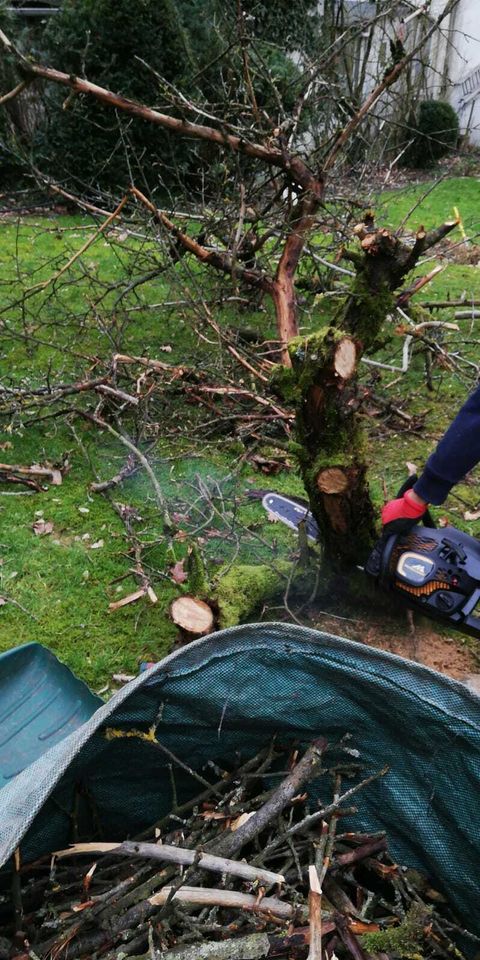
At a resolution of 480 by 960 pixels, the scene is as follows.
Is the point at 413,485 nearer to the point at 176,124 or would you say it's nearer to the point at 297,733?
the point at 297,733

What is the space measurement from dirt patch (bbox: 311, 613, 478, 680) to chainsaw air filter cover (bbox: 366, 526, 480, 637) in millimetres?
334

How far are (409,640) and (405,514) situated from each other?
61cm

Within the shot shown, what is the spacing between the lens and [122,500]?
3926 mm

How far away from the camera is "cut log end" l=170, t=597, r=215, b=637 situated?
2.56m

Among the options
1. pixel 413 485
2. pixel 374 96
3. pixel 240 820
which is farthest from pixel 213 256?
pixel 240 820

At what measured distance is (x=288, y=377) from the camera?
2572 millimetres

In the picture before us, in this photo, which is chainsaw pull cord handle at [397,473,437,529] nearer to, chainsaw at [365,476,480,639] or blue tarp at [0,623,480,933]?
chainsaw at [365,476,480,639]

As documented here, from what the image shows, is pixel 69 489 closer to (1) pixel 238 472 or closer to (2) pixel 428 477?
(1) pixel 238 472

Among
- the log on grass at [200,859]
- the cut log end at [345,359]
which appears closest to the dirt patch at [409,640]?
the cut log end at [345,359]

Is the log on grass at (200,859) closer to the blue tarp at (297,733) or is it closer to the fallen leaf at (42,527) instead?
the blue tarp at (297,733)

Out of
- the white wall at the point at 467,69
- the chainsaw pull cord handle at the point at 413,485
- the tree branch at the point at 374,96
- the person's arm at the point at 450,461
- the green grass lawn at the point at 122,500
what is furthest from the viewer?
the white wall at the point at 467,69

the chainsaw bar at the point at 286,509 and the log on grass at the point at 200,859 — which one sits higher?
the log on grass at the point at 200,859

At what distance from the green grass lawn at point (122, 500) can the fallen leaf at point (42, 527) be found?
0.09ft

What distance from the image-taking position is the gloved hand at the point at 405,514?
2459mm
